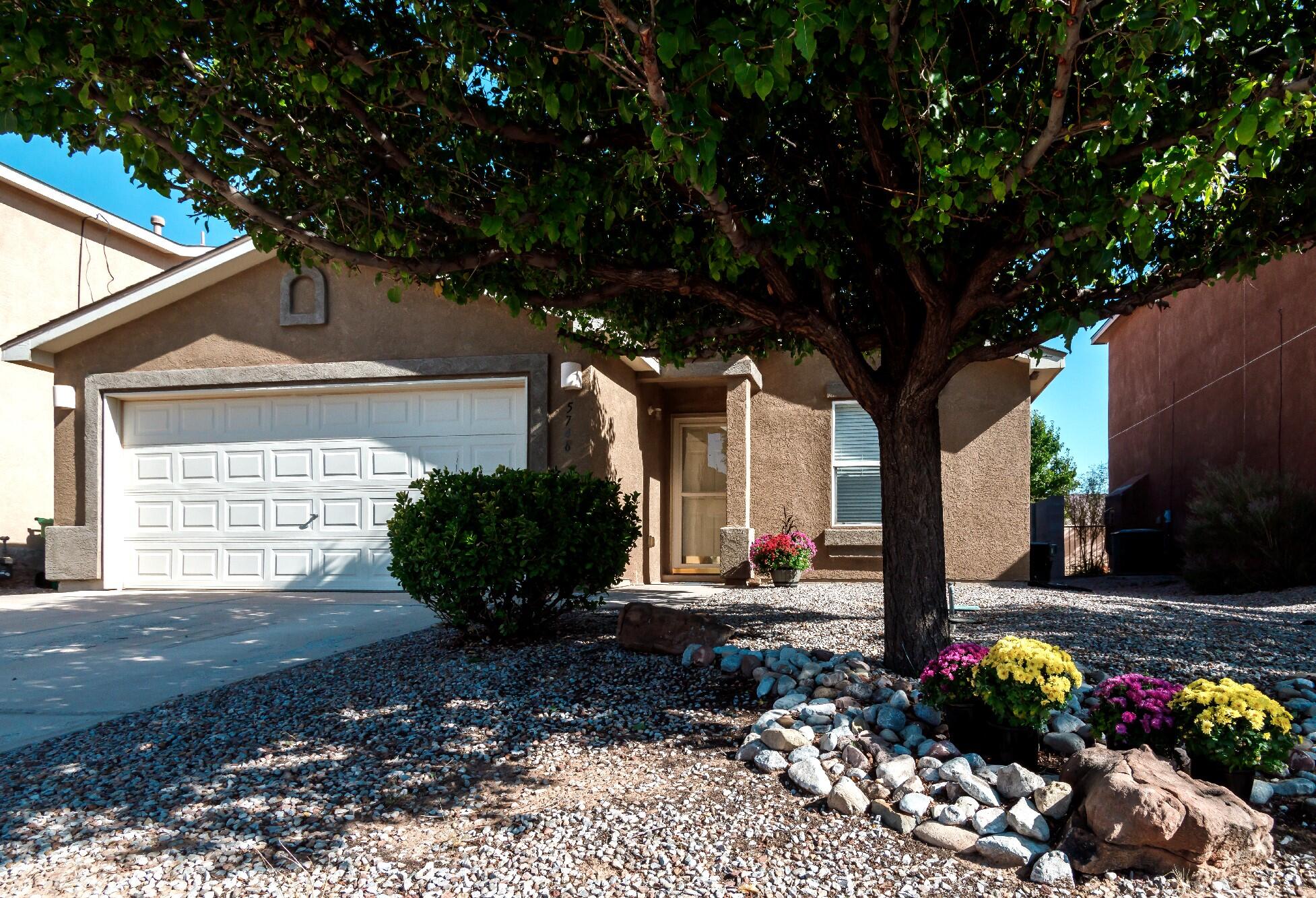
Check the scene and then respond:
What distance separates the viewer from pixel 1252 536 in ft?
33.5

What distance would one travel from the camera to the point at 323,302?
10.6 metres

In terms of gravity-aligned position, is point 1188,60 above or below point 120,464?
above

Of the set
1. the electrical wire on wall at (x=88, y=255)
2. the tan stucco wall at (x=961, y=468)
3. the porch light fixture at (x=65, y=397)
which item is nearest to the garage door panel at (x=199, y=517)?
the porch light fixture at (x=65, y=397)

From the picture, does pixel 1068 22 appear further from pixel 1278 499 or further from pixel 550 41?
pixel 1278 499

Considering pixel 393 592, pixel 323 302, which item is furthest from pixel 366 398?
pixel 393 592

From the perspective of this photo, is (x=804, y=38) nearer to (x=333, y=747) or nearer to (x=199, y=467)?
(x=333, y=747)

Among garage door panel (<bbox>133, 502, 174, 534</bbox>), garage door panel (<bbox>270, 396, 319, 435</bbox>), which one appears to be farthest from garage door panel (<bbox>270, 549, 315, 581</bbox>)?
garage door panel (<bbox>133, 502, 174, 534</bbox>)

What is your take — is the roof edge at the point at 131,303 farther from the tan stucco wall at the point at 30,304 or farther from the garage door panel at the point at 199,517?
the tan stucco wall at the point at 30,304

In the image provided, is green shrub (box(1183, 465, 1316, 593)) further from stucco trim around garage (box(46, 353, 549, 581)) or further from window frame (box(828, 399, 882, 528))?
stucco trim around garage (box(46, 353, 549, 581))

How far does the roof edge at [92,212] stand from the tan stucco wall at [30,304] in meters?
0.16

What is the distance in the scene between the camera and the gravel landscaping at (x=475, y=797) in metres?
2.91

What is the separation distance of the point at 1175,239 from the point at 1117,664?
2569 mm

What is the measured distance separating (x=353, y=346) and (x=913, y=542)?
778 cm

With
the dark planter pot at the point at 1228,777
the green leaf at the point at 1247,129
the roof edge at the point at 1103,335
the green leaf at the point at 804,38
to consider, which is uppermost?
the roof edge at the point at 1103,335
